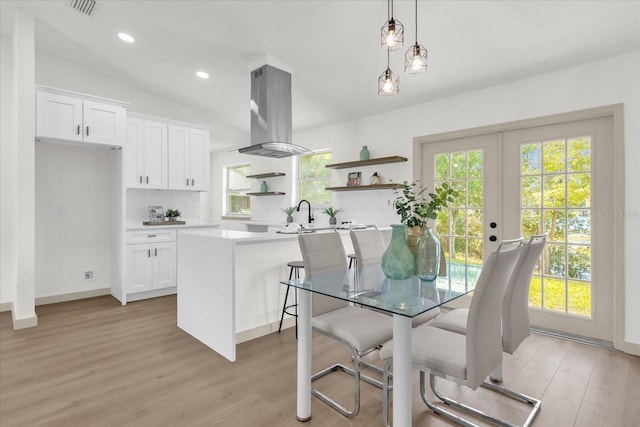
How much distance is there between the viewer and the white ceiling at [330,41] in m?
2.59

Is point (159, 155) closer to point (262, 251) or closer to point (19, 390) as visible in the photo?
point (262, 251)

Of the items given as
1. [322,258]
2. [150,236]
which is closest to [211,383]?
[322,258]

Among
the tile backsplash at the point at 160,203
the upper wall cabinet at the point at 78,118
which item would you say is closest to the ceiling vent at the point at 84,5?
the upper wall cabinet at the point at 78,118

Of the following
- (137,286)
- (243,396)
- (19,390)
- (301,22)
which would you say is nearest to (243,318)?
(243,396)

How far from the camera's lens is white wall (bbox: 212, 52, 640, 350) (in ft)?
8.86

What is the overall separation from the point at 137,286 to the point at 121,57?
9.97 ft

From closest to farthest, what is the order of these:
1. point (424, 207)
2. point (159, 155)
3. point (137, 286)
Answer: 1. point (424, 207)
2. point (137, 286)
3. point (159, 155)

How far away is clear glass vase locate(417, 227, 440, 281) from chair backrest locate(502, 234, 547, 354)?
0.39m

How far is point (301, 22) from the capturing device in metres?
3.09

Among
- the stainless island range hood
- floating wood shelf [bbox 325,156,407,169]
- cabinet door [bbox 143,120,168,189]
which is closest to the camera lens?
the stainless island range hood

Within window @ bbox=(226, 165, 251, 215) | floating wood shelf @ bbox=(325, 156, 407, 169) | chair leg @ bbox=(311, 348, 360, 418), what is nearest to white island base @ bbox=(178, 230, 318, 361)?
chair leg @ bbox=(311, 348, 360, 418)

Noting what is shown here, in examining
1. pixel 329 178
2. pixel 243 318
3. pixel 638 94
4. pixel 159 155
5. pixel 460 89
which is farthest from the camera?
pixel 329 178

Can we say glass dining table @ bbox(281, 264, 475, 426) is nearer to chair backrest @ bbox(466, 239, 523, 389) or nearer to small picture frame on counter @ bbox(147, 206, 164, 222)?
chair backrest @ bbox(466, 239, 523, 389)

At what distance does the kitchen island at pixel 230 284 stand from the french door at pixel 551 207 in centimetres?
160
